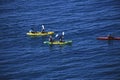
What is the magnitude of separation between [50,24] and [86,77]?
105ft

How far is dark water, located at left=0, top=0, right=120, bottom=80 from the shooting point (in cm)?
8006

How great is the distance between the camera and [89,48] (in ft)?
294

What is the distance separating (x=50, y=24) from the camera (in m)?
107

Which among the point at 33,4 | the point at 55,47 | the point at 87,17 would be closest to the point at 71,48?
the point at 55,47

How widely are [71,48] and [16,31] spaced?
60.6 ft

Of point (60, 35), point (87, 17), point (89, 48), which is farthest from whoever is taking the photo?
point (87, 17)

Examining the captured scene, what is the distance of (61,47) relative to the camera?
90625 millimetres

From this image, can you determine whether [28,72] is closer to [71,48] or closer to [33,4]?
[71,48]

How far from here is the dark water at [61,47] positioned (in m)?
80.1

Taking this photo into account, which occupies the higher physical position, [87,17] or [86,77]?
[87,17]

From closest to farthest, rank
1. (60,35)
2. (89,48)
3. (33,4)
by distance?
(89,48) → (60,35) → (33,4)

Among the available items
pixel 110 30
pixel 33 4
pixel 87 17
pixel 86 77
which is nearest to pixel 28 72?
pixel 86 77

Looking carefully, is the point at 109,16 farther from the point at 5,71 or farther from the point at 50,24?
the point at 5,71

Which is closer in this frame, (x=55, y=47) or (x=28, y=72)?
(x=28, y=72)
